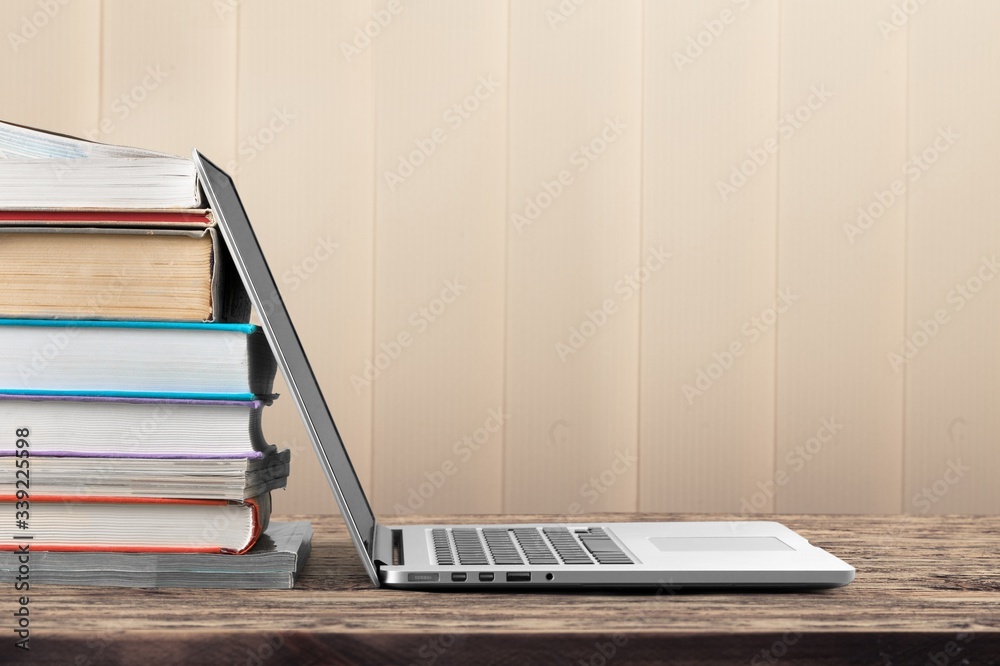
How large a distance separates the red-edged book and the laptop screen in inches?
2.3

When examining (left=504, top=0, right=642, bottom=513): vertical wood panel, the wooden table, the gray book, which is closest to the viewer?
the wooden table

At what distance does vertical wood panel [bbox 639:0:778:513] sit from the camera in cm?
181

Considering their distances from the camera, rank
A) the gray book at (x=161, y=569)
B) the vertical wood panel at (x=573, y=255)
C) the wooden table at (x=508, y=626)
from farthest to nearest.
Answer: the vertical wood panel at (x=573, y=255) → the gray book at (x=161, y=569) → the wooden table at (x=508, y=626)

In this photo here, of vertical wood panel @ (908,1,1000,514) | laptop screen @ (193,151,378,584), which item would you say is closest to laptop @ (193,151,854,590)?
laptop screen @ (193,151,378,584)

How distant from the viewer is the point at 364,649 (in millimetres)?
419

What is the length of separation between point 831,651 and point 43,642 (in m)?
0.40

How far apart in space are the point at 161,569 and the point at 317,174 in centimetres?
138

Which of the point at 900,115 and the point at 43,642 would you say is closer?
the point at 43,642

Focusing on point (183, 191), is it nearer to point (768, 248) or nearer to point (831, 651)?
point (831, 651)

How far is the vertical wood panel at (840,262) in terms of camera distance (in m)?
1.82

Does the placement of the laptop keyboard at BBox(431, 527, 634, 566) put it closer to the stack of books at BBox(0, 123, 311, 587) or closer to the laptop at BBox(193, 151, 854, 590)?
the laptop at BBox(193, 151, 854, 590)

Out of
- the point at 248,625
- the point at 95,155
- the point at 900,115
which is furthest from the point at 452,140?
the point at 248,625

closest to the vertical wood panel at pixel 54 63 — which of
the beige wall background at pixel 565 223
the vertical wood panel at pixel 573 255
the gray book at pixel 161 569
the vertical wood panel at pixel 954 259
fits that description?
the beige wall background at pixel 565 223

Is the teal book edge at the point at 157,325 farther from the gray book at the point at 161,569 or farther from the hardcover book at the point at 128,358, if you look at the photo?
the gray book at the point at 161,569
